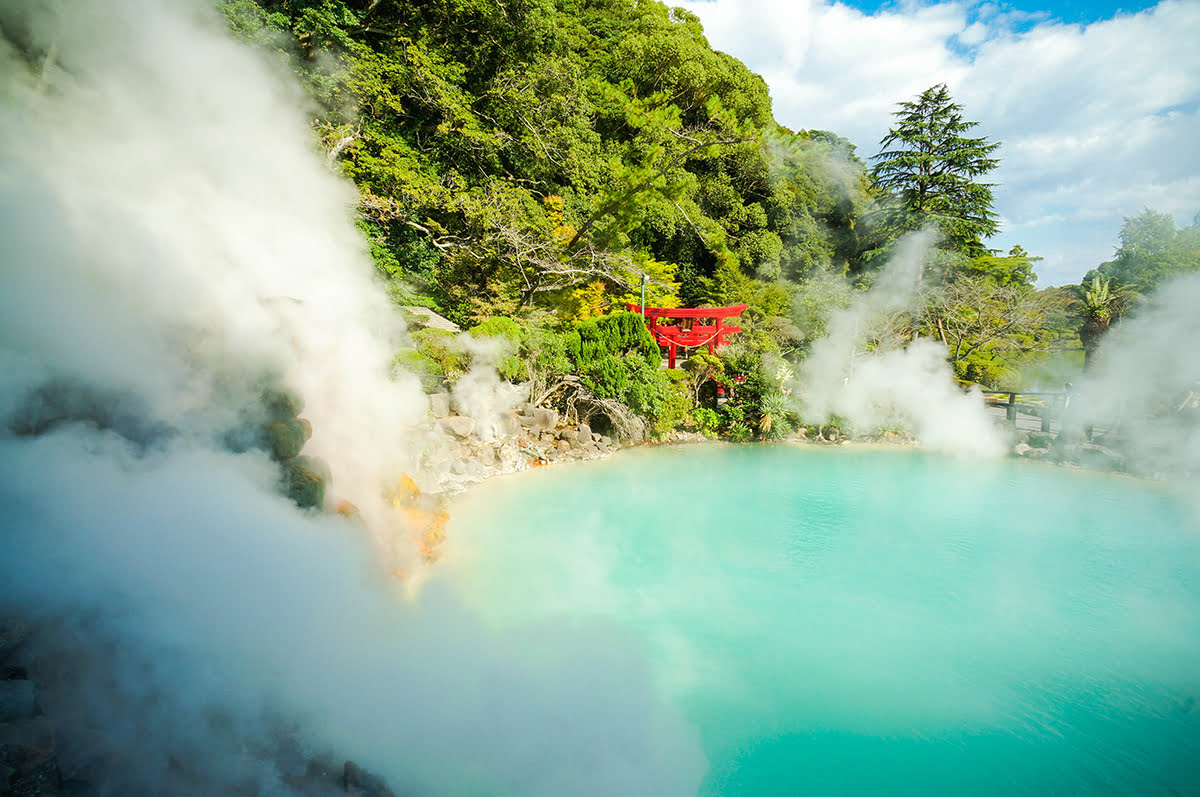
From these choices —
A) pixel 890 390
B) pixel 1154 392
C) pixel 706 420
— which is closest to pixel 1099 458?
pixel 1154 392

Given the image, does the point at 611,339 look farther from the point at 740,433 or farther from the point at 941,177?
the point at 941,177

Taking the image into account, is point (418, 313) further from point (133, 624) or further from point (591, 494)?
point (133, 624)

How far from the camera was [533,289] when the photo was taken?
1474cm

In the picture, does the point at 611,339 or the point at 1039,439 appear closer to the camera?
the point at 1039,439

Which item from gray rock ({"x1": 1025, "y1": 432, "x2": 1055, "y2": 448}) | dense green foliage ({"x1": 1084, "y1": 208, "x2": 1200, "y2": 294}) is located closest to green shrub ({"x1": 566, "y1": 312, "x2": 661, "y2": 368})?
gray rock ({"x1": 1025, "y1": 432, "x2": 1055, "y2": 448})

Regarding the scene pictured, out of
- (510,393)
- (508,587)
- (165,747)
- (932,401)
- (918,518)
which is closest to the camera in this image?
(165,747)

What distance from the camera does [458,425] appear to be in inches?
409

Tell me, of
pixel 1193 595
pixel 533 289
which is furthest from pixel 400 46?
pixel 1193 595

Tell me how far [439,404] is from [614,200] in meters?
10.5

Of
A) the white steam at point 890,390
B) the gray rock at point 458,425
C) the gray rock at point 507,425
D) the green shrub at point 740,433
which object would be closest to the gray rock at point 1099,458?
the white steam at point 890,390

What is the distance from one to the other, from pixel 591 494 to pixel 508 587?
11.6 feet

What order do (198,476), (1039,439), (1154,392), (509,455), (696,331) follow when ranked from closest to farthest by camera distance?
(198,476) < (509,455) < (1154,392) < (1039,439) < (696,331)

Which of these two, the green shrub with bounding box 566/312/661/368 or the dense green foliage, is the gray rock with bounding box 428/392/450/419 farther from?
the dense green foliage

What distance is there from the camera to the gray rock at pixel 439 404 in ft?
34.2
